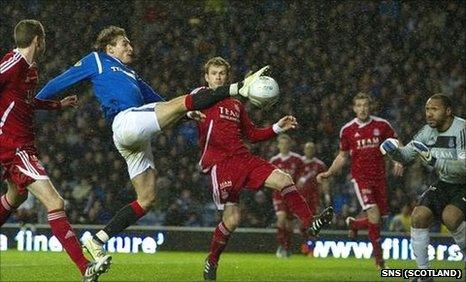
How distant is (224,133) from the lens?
442 inches

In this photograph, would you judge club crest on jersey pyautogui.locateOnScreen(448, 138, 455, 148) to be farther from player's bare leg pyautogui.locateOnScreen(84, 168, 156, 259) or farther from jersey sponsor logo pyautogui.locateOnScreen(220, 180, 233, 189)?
player's bare leg pyautogui.locateOnScreen(84, 168, 156, 259)

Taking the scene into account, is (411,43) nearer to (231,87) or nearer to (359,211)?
(359,211)

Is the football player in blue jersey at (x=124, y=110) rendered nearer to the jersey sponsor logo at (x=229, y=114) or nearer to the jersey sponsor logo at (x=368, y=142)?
the jersey sponsor logo at (x=229, y=114)

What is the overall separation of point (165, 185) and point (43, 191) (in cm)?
1063

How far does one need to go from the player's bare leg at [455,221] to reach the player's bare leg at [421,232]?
194 mm

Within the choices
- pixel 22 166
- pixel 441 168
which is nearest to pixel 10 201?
pixel 22 166

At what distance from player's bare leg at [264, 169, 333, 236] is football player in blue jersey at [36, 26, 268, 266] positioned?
4.40 feet

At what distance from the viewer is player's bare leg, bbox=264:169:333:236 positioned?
31.7ft

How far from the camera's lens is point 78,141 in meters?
20.2

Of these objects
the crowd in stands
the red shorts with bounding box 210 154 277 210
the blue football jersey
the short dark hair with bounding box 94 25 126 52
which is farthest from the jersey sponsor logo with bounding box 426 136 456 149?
the crowd in stands

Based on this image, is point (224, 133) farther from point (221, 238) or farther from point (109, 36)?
point (109, 36)

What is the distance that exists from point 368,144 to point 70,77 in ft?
18.9

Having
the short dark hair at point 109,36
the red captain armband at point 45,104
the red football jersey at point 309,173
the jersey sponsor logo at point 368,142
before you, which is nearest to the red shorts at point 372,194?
the jersey sponsor logo at point 368,142

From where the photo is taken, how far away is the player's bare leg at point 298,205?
9.66 m
